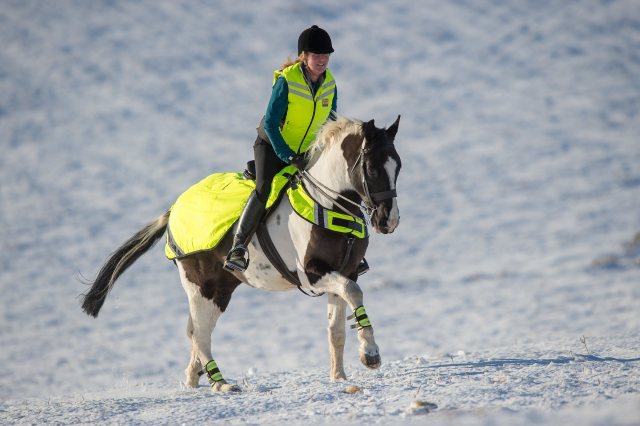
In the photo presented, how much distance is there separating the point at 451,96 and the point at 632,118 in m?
7.04

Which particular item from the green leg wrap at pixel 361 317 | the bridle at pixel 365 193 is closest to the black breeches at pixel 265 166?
the bridle at pixel 365 193

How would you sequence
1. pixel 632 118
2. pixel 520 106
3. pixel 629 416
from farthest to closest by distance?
pixel 520 106
pixel 632 118
pixel 629 416

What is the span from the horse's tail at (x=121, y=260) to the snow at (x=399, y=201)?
0.96 metres

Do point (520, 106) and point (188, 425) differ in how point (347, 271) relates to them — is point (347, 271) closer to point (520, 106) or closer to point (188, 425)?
point (188, 425)

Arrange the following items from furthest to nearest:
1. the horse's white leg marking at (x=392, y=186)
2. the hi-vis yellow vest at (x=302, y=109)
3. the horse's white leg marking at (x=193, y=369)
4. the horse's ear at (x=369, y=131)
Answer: the horse's white leg marking at (x=193, y=369)
the hi-vis yellow vest at (x=302, y=109)
the horse's ear at (x=369, y=131)
the horse's white leg marking at (x=392, y=186)

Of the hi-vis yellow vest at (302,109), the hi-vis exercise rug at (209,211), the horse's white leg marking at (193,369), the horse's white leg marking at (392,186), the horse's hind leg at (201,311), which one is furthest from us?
the horse's white leg marking at (193,369)

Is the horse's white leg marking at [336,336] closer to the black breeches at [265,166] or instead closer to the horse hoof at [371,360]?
the horse hoof at [371,360]

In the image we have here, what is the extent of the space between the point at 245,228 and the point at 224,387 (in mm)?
1378

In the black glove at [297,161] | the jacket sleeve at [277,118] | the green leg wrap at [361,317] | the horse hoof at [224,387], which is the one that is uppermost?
the jacket sleeve at [277,118]

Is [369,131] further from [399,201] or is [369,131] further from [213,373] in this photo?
[399,201]

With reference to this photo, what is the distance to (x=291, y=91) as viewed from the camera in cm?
644

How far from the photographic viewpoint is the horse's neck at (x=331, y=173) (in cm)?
613

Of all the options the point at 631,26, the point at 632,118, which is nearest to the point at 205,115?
the point at 632,118

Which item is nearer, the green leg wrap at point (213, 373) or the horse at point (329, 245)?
the horse at point (329, 245)
